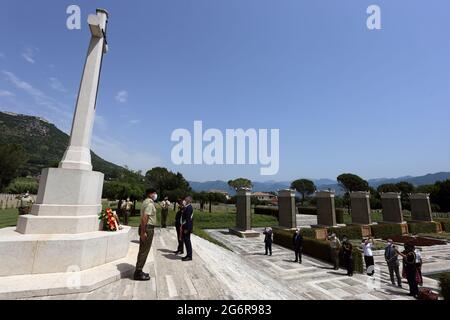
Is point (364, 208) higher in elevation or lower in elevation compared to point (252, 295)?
higher

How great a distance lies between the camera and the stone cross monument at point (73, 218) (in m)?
5.25

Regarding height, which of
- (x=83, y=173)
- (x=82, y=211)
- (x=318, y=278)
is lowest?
(x=318, y=278)

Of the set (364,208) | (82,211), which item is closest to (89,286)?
(82,211)

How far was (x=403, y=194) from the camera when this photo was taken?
232ft

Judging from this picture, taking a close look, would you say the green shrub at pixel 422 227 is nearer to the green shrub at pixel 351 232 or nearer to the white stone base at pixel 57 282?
the green shrub at pixel 351 232

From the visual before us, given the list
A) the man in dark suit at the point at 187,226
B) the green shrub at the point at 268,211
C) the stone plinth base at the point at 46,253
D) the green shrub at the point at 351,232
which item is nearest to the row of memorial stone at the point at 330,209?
the green shrub at the point at 351,232

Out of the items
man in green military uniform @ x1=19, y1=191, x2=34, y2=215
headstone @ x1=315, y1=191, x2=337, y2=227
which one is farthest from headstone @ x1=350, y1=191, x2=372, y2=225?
man in green military uniform @ x1=19, y1=191, x2=34, y2=215

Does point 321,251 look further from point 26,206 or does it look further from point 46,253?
point 26,206

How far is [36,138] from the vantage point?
464 ft

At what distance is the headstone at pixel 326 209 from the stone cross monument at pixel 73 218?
24524 mm

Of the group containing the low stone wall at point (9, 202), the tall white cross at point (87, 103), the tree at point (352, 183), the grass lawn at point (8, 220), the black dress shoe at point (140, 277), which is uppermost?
the tree at point (352, 183)

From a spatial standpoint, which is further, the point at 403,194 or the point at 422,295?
the point at 403,194
